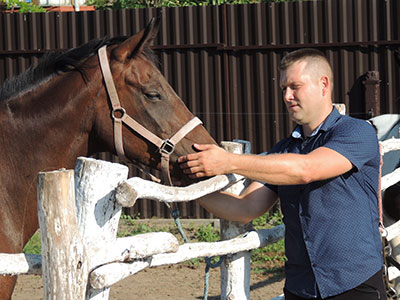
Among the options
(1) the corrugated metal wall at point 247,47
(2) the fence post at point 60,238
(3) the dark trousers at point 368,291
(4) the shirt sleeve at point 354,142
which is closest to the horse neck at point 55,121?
(2) the fence post at point 60,238

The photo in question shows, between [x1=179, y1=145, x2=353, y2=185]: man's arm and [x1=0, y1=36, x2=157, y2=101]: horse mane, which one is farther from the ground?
[x1=0, y1=36, x2=157, y2=101]: horse mane

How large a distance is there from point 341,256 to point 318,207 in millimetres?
206

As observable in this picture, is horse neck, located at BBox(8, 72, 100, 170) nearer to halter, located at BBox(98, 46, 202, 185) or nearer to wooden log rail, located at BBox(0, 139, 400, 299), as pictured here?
halter, located at BBox(98, 46, 202, 185)

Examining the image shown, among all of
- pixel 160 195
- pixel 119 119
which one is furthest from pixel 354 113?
pixel 160 195

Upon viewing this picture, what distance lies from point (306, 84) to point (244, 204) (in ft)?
2.23

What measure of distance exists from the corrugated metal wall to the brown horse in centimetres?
474

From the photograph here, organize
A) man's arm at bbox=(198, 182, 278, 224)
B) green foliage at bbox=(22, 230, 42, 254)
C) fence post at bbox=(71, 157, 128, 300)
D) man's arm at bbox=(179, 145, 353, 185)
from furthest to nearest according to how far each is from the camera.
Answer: green foliage at bbox=(22, 230, 42, 254) → man's arm at bbox=(198, 182, 278, 224) → man's arm at bbox=(179, 145, 353, 185) → fence post at bbox=(71, 157, 128, 300)

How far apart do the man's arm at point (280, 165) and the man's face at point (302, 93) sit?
0.16m

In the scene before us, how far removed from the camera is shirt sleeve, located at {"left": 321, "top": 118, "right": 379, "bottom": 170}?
261cm

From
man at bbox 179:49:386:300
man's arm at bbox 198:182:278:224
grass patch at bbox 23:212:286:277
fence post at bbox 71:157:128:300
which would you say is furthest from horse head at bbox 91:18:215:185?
grass patch at bbox 23:212:286:277

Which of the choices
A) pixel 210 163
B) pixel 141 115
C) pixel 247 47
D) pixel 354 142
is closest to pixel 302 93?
pixel 354 142

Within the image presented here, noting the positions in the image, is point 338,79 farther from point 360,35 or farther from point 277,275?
point 277,275

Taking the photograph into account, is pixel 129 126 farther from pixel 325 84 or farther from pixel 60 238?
pixel 60 238

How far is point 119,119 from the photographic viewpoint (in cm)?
317
